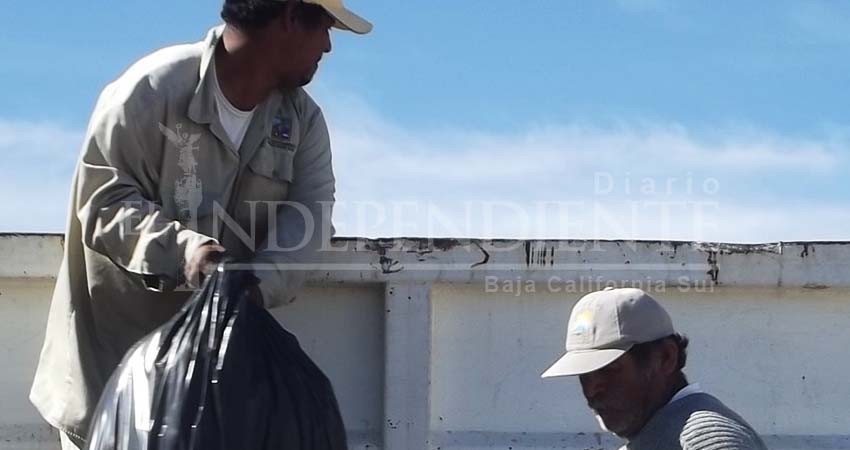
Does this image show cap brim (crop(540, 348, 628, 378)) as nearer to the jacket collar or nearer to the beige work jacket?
the beige work jacket

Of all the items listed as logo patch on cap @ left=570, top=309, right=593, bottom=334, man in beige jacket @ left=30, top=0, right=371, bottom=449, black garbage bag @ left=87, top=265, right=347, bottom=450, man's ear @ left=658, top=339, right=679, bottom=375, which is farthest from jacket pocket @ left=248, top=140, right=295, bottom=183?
man's ear @ left=658, top=339, right=679, bottom=375

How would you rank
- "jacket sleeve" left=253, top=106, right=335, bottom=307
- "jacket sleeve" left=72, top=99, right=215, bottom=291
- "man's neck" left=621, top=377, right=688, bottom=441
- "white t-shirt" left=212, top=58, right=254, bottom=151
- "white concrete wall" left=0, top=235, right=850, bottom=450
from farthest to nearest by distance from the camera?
1. "white concrete wall" left=0, top=235, right=850, bottom=450
2. "white t-shirt" left=212, top=58, right=254, bottom=151
3. "jacket sleeve" left=253, top=106, right=335, bottom=307
4. "jacket sleeve" left=72, top=99, right=215, bottom=291
5. "man's neck" left=621, top=377, right=688, bottom=441

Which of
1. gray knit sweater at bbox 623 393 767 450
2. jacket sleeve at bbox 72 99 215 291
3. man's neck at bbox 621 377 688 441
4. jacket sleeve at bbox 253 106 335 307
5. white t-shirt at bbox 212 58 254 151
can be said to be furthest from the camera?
white t-shirt at bbox 212 58 254 151

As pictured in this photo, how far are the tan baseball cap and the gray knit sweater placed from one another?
0.15 m

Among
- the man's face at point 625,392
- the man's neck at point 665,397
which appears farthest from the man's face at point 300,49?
the man's neck at point 665,397

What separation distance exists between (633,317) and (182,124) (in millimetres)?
1042

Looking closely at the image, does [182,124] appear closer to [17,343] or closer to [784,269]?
[17,343]

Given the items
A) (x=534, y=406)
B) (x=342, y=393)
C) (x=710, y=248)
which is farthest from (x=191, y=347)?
(x=710, y=248)

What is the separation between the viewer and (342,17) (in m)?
3.12

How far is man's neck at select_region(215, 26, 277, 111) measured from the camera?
316cm

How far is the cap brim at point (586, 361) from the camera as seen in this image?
2.78m

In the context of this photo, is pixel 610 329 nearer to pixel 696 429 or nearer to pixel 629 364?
pixel 629 364

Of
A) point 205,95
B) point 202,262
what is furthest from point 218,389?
point 205,95

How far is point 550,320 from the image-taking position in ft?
11.4
